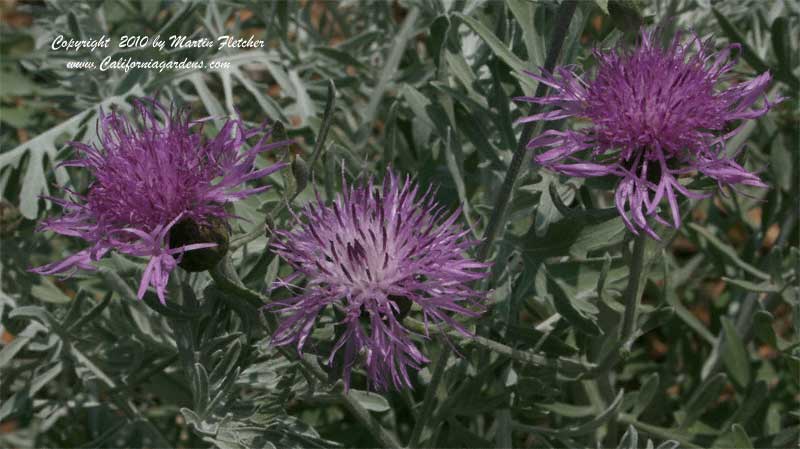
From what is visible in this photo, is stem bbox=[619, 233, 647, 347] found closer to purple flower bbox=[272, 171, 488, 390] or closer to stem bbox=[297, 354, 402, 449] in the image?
purple flower bbox=[272, 171, 488, 390]

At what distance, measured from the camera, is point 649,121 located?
1.30 m

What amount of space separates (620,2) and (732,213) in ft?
4.40

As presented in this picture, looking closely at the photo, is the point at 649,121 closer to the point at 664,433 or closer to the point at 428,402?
the point at 428,402

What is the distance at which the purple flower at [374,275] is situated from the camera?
4.18 feet

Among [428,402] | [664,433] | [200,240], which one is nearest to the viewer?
[200,240]

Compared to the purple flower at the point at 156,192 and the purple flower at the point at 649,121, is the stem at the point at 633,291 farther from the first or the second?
the purple flower at the point at 156,192

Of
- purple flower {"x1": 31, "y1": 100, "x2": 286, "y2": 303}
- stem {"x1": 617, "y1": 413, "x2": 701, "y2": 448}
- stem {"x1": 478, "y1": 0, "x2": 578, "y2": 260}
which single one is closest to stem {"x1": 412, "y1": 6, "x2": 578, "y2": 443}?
stem {"x1": 478, "y1": 0, "x2": 578, "y2": 260}

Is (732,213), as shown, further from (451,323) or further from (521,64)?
(451,323)

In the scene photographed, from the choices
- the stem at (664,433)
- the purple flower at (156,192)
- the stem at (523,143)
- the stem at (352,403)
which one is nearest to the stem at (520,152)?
the stem at (523,143)

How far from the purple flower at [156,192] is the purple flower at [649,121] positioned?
0.42 metres

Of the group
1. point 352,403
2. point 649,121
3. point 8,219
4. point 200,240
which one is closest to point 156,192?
point 200,240

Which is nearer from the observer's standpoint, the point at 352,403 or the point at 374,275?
the point at 374,275

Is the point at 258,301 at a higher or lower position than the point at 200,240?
lower

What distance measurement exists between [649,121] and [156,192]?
682 millimetres
